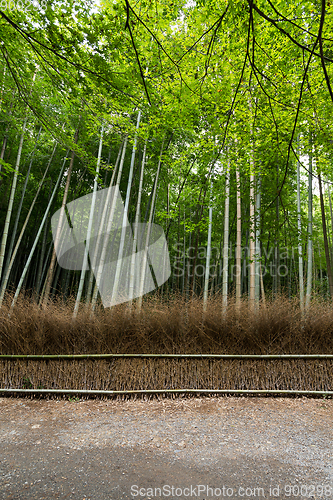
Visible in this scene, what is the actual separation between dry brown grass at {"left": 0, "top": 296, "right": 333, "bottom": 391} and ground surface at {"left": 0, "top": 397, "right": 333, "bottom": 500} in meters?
0.22

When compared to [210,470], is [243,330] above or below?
above

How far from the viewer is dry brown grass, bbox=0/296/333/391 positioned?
2998 mm

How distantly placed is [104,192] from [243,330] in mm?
5801

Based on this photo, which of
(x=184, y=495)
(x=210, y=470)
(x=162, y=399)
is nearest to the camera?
(x=184, y=495)

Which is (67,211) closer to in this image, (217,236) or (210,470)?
(217,236)

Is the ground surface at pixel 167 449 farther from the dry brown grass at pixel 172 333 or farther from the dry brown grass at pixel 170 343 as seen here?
the dry brown grass at pixel 172 333

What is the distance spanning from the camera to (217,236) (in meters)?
10.4

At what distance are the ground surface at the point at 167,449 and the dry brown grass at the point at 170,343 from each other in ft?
0.71

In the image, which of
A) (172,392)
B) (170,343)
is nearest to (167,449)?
(172,392)

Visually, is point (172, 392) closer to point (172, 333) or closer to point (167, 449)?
point (172, 333)

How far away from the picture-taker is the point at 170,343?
10.6 feet

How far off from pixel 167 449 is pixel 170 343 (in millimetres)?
1319

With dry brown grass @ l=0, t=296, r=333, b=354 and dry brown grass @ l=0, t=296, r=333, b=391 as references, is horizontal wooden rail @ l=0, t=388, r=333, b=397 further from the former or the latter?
dry brown grass @ l=0, t=296, r=333, b=354

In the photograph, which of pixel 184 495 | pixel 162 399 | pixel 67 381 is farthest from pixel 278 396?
pixel 67 381
